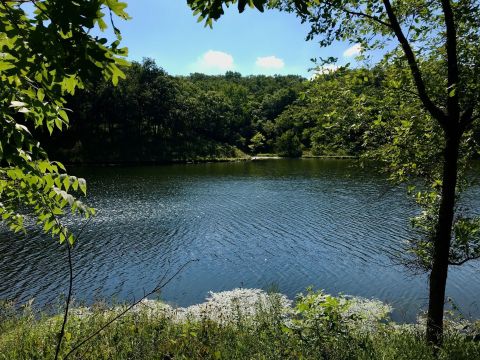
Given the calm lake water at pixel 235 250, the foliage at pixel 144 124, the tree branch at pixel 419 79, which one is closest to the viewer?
the tree branch at pixel 419 79

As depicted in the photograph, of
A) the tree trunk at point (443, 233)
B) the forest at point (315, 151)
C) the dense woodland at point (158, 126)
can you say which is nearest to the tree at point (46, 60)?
the forest at point (315, 151)

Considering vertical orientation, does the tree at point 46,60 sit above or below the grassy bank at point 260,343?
Result: above

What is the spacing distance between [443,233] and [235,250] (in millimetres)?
18970

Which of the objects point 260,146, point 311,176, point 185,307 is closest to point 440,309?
point 185,307

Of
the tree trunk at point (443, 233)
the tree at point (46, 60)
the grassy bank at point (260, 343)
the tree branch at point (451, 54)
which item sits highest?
the tree branch at point (451, 54)

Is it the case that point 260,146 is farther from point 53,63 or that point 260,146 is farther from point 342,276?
point 53,63

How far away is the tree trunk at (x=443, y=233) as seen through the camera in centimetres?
782

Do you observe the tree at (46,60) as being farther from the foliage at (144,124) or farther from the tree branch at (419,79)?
the foliage at (144,124)

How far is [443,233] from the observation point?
8125mm

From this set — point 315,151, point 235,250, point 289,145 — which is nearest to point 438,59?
point 315,151

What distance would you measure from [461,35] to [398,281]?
15.8 meters

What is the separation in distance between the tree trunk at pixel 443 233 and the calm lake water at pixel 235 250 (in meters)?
2.40

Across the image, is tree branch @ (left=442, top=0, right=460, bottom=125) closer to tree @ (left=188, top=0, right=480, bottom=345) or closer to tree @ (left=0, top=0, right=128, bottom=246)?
tree @ (left=188, top=0, right=480, bottom=345)

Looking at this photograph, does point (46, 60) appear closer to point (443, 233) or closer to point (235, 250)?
point (443, 233)
